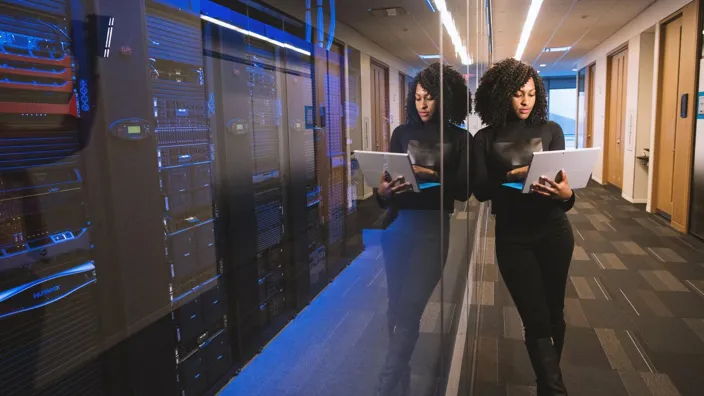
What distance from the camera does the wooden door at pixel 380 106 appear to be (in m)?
0.79

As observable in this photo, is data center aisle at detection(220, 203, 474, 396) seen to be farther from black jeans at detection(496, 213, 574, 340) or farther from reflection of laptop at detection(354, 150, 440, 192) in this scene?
black jeans at detection(496, 213, 574, 340)

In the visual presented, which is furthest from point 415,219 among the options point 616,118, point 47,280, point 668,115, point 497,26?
point 616,118

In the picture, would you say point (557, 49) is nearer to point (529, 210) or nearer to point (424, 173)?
point (529, 210)

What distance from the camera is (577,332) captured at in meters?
2.54

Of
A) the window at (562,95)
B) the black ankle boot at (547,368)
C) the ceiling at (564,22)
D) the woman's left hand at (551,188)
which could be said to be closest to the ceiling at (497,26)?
the ceiling at (564,22)

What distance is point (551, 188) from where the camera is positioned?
1.63 metres

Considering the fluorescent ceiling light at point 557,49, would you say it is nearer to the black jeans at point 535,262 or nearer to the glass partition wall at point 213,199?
the black jeans at point 535,262

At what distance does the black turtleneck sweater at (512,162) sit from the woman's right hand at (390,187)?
94 centimetres

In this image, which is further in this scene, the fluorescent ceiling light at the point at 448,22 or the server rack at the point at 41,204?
the fluorescent ceiling light at the point at 448,22

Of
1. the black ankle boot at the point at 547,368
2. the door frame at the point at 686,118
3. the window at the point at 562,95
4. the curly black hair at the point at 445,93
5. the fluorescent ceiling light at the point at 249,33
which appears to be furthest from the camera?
the window at the point at 562,95

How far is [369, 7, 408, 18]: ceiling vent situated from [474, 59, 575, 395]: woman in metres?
1.00

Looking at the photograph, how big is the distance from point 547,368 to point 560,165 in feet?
2.39

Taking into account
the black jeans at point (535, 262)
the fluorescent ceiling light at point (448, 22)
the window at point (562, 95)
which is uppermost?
the window at point (562, 95)

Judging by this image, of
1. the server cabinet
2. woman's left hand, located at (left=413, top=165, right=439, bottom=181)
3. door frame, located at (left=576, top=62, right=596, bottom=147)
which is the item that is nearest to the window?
door frame, located at (left=576, top=62, right=596, bottom=147)
